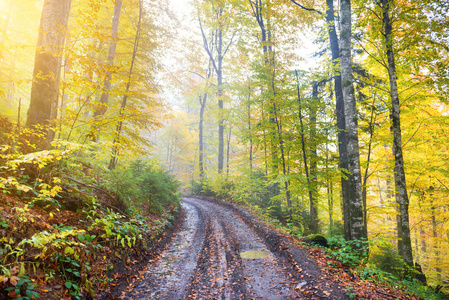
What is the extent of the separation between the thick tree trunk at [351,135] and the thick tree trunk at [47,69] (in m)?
8.75

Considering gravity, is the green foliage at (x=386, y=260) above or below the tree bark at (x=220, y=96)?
below

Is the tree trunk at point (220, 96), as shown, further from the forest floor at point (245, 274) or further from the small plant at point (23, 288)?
the small plant at point (23, 288)

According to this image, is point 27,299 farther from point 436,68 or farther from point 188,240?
point 436,68

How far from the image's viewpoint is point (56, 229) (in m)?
3.54

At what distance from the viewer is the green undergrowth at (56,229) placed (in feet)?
9.39

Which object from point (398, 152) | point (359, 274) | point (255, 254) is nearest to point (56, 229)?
point (255, 254)

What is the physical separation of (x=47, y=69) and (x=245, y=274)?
7308 mm

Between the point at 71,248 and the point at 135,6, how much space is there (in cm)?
1184

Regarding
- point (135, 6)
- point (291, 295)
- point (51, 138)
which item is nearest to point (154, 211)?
point (51, 138)

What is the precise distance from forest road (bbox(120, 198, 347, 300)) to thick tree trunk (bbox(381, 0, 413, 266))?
3686mm

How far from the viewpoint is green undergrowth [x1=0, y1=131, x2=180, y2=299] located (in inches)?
113

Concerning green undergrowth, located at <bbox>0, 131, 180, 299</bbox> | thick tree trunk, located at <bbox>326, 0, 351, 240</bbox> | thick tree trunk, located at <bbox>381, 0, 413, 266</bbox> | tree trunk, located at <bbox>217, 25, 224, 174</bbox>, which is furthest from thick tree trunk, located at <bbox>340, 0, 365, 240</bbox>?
tree trunk, located at <bbox>217, 25, 224, 174</bbox>

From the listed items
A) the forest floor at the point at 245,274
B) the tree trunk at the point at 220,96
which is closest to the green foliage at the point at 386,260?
the forest floor at the point at 245,274

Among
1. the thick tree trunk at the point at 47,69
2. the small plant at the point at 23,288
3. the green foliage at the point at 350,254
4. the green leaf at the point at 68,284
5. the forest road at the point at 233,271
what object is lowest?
the forest road at the point at 233,271
